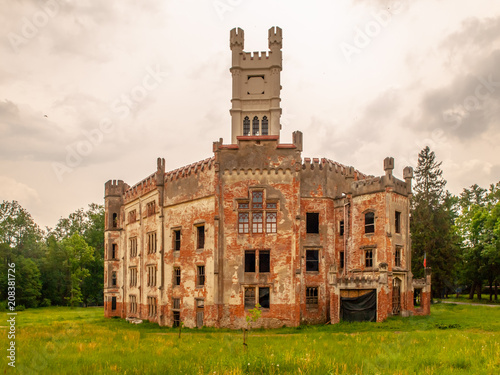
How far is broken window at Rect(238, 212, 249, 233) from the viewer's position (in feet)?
124

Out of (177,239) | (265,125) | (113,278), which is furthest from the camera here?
(265,125)

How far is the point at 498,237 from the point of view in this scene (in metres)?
58.9

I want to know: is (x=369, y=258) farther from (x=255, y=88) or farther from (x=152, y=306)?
(x=255, y=88)

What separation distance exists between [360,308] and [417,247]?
27.8m

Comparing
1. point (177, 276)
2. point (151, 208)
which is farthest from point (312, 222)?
point (151, 208)

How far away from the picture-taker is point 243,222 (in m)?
37.8

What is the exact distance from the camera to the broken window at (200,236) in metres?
39.7

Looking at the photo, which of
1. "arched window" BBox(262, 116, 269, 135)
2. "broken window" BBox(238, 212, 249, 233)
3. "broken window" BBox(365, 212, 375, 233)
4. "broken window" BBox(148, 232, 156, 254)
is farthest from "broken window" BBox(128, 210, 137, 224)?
"broken window" BBox(365, 212, 375, 233)

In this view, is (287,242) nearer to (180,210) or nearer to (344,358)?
(180,210)

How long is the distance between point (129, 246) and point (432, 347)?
38.1 metres

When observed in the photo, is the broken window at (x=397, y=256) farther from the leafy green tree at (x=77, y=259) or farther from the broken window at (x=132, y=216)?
the leafy green tree at (x=77, y=259)

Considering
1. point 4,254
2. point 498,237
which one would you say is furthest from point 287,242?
point 4,254

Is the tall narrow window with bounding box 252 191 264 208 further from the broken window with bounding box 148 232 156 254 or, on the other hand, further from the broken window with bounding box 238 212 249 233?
the broken window with bounding box 148 232 156 254

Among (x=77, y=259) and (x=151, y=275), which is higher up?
(x=151, y=275)
